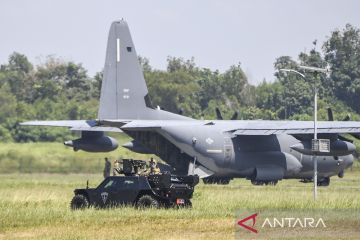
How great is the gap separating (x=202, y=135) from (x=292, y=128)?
16.1ft

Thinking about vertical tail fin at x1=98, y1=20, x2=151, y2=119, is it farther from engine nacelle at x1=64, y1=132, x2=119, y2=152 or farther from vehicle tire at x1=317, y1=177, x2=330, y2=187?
vehicle tire at x1=317, y1=177, x2=330, y2=187

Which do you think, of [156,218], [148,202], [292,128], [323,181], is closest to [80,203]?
[148,202]

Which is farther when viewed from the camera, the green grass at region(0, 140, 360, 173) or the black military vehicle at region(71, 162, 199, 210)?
the green grass at region(0, 140, 360, 173)

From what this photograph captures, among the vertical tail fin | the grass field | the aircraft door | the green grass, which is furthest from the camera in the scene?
the green grass

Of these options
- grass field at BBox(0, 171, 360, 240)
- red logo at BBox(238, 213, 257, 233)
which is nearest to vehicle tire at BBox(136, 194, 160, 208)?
grass field at BBox(0, 171, 360, 240)

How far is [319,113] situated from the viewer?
90.2 meters

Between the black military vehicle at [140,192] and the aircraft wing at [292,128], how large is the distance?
17107mm

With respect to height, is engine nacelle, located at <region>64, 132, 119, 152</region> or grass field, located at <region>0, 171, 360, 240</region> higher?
engine nacelle, located at <region>64, 132, 119, 152</region>

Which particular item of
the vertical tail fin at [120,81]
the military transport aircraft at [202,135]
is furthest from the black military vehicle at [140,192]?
the vertical tail fin at [120,81]

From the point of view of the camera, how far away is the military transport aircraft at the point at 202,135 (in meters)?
55.6

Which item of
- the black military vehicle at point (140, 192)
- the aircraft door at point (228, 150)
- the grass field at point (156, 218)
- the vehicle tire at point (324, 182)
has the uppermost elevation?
the aircraft door at point (228, 150)

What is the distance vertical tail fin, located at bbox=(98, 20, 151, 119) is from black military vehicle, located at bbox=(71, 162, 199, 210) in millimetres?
18206

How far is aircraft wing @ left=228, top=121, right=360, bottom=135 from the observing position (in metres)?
54.7

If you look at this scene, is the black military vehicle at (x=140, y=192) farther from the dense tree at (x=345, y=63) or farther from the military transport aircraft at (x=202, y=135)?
the dense tree at (x=345, y=63)
